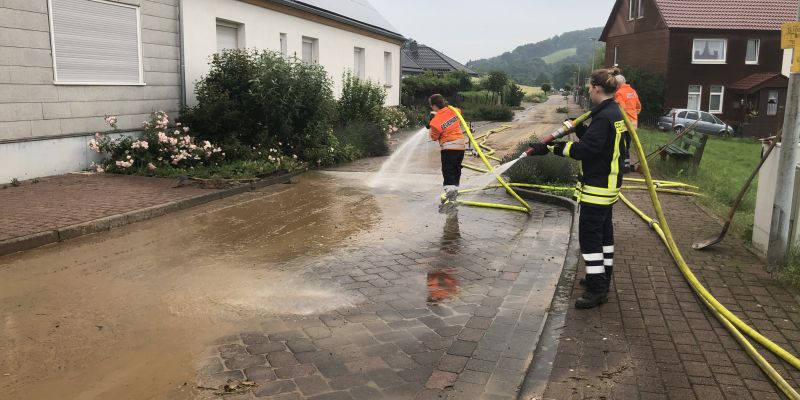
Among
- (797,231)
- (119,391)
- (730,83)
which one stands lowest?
(119,391)

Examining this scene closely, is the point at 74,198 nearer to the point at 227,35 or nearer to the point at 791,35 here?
the point at 227,35

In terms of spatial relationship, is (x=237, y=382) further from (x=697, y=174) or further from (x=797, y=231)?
(x=697, y=174)

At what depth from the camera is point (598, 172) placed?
5.28 meters

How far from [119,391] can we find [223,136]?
32.9 feet

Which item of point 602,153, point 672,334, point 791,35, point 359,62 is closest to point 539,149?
point 602,153

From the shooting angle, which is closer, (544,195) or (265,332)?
(265,332)

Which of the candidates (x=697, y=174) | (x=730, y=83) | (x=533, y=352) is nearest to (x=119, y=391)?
(x=533, y=352)

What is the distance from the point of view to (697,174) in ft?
43.4

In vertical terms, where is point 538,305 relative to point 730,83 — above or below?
below

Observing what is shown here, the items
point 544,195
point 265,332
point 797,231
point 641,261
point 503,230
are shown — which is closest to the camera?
point 265,332

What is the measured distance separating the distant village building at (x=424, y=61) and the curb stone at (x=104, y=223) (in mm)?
36025

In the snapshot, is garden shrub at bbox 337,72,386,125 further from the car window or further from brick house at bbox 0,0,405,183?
the car window

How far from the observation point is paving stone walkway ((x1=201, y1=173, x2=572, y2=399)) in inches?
154

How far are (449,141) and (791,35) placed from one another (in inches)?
186
